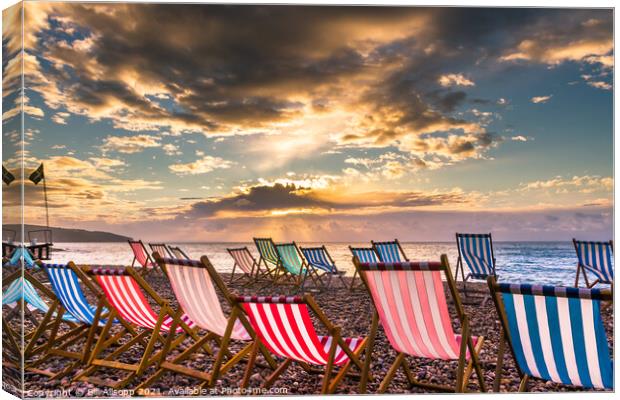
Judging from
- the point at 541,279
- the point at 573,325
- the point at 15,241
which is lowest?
the point at 541,279

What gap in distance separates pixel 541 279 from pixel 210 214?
1248cm

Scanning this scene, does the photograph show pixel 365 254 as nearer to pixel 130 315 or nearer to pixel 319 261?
pixel 319 261

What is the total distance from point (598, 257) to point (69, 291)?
17.0ft

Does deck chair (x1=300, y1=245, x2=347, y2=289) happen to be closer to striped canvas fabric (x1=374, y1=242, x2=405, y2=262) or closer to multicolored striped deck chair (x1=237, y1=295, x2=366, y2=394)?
striped canvas fabric (x1=374, y1=242, x2=405, y2=262)

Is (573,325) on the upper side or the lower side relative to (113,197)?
lower

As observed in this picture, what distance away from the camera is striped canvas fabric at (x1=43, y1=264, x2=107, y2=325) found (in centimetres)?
325

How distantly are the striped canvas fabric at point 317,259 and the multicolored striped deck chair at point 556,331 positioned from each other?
476cm

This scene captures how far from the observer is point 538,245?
1809 centimetres

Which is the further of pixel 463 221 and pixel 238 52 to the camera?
pixel 463 221

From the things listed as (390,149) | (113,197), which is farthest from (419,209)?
(113,197)

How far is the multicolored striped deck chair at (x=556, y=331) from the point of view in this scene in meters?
2.03

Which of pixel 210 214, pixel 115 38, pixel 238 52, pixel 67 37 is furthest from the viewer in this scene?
pixel 210 214

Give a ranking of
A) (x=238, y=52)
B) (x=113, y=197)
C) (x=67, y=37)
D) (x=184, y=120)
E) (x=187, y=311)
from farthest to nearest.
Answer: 1. (x=113, y=197)
2. (x=184, y=120)
3. (x=238, y=52)
4. (x=67, y=37)
5. (x=187, y=311)

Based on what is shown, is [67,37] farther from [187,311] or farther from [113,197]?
[113,197]
